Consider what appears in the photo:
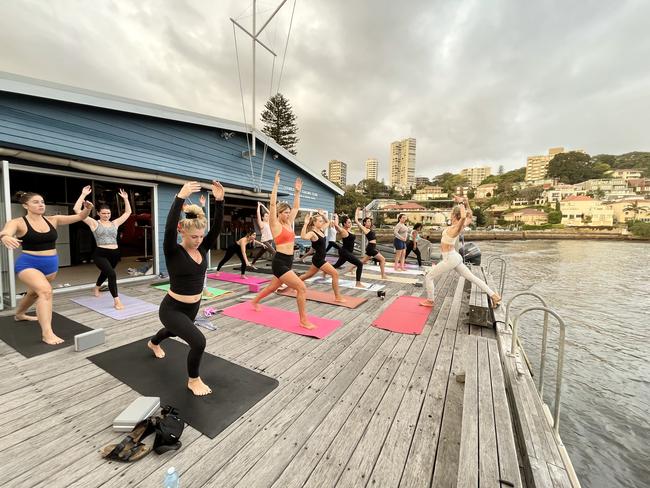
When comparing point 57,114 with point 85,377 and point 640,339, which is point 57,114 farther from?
point 640,339

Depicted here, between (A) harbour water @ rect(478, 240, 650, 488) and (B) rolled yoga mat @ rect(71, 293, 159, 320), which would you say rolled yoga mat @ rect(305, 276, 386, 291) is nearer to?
(A) harbour water @ rect(478, 240, 650, 488)

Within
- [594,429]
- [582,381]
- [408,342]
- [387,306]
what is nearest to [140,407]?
[408,342]

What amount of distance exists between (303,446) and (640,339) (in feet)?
29.4

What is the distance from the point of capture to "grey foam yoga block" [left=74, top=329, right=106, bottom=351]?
3.30 m

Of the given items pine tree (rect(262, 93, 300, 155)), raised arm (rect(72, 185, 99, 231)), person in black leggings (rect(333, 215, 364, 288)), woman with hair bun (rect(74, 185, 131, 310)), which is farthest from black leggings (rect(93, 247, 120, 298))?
pine tree (rect(262, 93, 300, 155))

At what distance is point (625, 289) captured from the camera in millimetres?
12070

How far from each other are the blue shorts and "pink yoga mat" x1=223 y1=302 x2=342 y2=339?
2.50 m

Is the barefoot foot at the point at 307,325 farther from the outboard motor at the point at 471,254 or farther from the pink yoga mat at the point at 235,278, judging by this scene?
the outboard motor at the point at 471,254

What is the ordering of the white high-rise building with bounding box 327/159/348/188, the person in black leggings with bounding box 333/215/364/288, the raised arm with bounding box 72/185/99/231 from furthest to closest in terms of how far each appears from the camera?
the white high-rise building with bounding box 327/159/348/188, the person in black leggings with bounding box 333/215/364/288, the raised arm with bounding box 72/185/99/231

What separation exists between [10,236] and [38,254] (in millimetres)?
489

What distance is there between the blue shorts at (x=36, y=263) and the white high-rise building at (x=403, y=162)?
490 ft

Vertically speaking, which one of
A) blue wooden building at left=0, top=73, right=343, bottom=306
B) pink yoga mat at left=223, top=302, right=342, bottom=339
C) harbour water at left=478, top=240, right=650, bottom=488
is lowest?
harbour water at left=478, top=240, right=650, bottom=488

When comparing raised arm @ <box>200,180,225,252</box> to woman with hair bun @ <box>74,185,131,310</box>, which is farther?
woman with hair bun @ <box>74,185,131,310</box>

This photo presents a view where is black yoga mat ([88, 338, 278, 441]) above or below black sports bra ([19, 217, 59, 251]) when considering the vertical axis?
below
